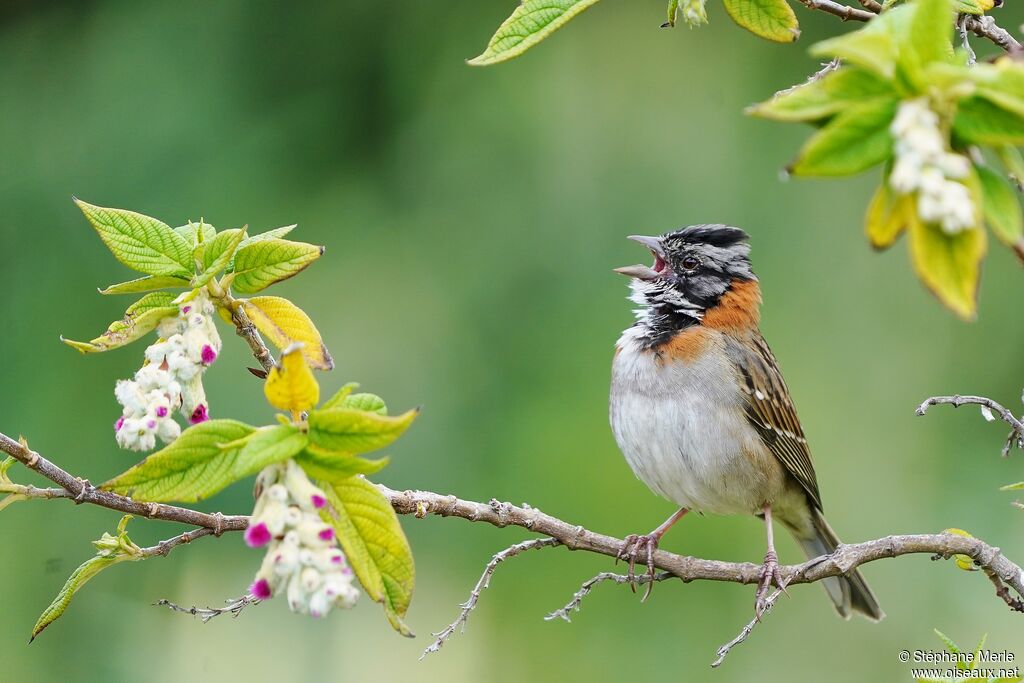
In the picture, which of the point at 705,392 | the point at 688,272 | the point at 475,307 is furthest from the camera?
the point at 475,307

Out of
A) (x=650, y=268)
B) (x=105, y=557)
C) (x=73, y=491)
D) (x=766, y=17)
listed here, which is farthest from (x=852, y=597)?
(x=73, y=491)

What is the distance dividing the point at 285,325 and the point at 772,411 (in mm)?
2164

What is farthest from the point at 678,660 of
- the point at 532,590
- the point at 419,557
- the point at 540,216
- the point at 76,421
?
the point at 76,421

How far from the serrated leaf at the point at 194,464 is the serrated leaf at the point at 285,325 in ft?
0.91

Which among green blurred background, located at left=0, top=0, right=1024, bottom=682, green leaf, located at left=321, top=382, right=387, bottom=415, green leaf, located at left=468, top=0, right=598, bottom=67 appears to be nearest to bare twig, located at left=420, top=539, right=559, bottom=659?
green leaf, located at left=321, top=382, right=387, bottom=415

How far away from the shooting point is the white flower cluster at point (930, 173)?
1005 millimetres

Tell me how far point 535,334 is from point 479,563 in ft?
3.25

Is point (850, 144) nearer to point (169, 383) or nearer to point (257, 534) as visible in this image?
point (257, 534)

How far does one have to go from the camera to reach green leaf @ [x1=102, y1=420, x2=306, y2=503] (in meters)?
1.32

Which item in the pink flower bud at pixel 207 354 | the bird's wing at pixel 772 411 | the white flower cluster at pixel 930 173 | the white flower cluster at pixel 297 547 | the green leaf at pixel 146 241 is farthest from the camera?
the bird's wing at pixel 772 411

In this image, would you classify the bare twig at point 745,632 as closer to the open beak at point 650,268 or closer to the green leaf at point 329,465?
the green leaf at point 329,465

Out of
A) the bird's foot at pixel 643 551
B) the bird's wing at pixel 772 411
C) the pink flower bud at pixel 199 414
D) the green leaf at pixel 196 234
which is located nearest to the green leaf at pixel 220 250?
the green leaf at pixel 196 234

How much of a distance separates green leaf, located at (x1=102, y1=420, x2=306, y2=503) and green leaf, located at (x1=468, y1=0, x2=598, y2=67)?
0.53m

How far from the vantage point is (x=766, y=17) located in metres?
1.64
